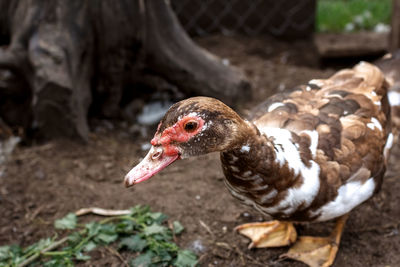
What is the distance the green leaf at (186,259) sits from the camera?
2.45 meters

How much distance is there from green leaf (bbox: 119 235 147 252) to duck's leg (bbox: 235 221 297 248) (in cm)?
53

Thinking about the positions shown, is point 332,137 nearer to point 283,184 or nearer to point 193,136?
point 283,184

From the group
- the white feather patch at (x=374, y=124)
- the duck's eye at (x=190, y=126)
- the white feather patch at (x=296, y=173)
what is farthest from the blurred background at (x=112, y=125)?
the duck's eye at (x=190, y=126)

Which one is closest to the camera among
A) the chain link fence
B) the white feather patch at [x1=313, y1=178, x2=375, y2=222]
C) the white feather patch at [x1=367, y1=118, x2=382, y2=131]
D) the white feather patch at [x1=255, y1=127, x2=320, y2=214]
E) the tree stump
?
the white feather patch at [x1=255, y1=127, x2=320, y2=214]

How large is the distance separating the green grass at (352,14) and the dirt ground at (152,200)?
2.72 m

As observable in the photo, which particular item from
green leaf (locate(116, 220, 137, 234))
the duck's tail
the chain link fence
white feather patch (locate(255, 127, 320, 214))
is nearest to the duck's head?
white feather patch (locate(255, 127, 320, 214))

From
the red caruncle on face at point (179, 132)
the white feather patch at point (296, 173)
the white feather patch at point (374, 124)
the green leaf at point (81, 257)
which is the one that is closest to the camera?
the red caruncle on face at point (179, 132)

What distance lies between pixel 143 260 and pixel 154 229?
0.58 feet

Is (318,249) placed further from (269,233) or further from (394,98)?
(394,98)

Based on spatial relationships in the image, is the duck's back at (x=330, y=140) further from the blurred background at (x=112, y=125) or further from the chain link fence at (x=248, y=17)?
the chain link fence at (x=248, y=17)

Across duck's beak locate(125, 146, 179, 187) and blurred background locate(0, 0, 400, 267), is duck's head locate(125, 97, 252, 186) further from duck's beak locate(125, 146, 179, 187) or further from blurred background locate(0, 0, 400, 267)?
blurred background locate(0, 0, 400, 267)

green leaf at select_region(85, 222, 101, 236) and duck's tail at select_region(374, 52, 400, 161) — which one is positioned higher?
duck's tail at select_region(374, 52, 400, 161)

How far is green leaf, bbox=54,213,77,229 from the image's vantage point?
8.86 ft

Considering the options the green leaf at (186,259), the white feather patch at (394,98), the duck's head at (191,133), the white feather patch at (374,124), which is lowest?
the green leaf at (186,259)
